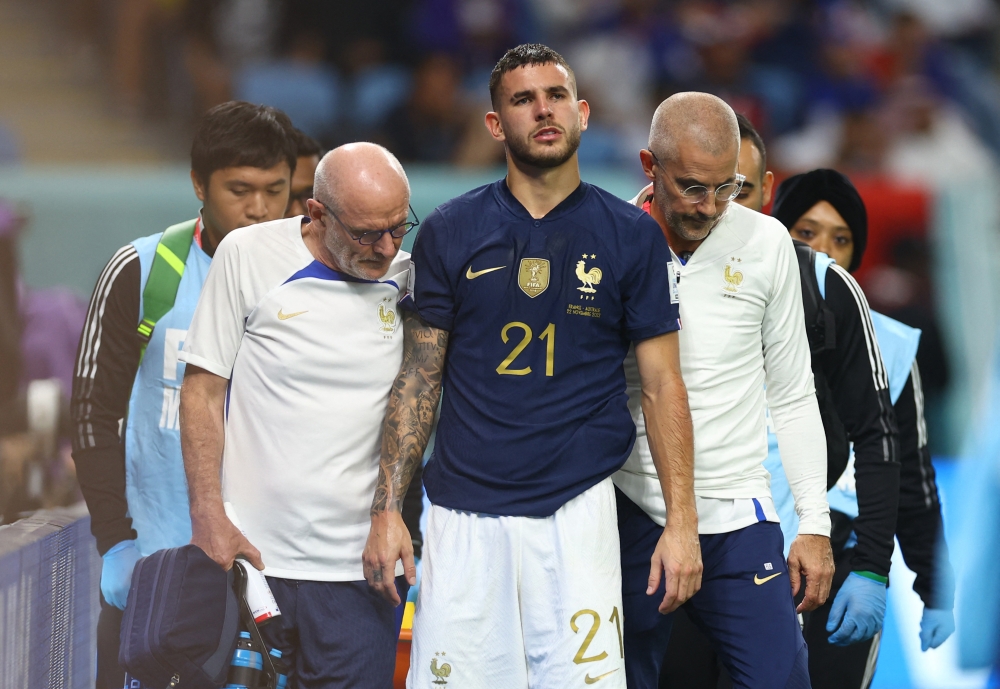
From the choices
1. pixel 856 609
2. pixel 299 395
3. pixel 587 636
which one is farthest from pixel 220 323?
pixel 856 609

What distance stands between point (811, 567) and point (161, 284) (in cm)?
221

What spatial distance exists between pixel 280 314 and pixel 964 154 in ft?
27.1

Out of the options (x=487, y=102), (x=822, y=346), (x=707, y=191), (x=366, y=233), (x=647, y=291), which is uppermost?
(x=487, y=102)

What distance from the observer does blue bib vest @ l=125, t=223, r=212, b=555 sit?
3803 mm

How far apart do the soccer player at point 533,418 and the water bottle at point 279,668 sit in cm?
37

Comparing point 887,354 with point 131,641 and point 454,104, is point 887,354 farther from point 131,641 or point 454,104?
point 454,104

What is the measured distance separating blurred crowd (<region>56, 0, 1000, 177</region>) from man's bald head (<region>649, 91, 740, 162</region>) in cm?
484

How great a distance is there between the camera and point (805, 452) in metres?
3.40

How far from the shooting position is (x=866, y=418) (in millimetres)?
3658

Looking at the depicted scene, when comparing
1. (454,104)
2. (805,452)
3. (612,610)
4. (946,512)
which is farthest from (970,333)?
(612,610)

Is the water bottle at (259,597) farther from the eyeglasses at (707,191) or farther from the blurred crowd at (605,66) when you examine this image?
the blurred crowd at (605,66)

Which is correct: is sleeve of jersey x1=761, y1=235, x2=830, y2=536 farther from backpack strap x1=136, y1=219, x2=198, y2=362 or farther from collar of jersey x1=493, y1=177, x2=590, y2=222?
backpack strap x1=136, y1=219, x2=198, y2=362

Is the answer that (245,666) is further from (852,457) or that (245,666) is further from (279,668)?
(852,457)

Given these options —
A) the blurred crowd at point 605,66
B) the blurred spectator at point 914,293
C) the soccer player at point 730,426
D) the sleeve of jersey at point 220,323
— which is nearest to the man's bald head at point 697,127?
the soccer player at point 730,426
